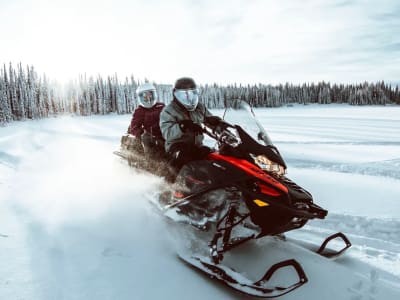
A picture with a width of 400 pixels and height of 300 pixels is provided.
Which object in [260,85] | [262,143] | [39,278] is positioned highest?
[260,85]

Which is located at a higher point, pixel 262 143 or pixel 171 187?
pixel 262 143

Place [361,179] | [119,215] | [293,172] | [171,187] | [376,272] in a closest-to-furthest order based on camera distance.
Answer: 1. [376,272]
2. [171,187]
3. [119,215]
4. [361,179]
5. [293,172]

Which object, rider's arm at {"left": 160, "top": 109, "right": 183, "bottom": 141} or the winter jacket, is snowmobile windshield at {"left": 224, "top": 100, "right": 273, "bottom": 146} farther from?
the winter jacket

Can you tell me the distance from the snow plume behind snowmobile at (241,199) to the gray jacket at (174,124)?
550 millimetres

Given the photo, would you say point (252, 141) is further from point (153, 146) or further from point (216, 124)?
point (153, 146)

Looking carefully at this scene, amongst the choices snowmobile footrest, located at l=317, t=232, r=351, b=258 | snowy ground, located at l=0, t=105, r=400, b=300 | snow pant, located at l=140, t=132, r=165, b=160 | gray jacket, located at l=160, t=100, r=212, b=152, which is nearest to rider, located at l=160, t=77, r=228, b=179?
gray jacket, located at l=160, t=100, r=212, b=152

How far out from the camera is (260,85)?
3949 inches

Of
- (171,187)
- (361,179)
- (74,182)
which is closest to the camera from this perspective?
(171,187)

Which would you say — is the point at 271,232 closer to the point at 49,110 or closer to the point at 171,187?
the point at 171,187

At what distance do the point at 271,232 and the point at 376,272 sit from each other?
47.3 inches

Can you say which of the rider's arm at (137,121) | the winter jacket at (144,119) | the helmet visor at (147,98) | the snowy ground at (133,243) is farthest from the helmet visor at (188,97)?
the helmet visor at (147,98)

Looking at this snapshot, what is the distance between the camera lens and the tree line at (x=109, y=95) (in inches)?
2389

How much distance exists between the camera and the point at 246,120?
145 inches

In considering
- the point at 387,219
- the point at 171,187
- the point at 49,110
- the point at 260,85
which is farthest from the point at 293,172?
the point at 260,85
